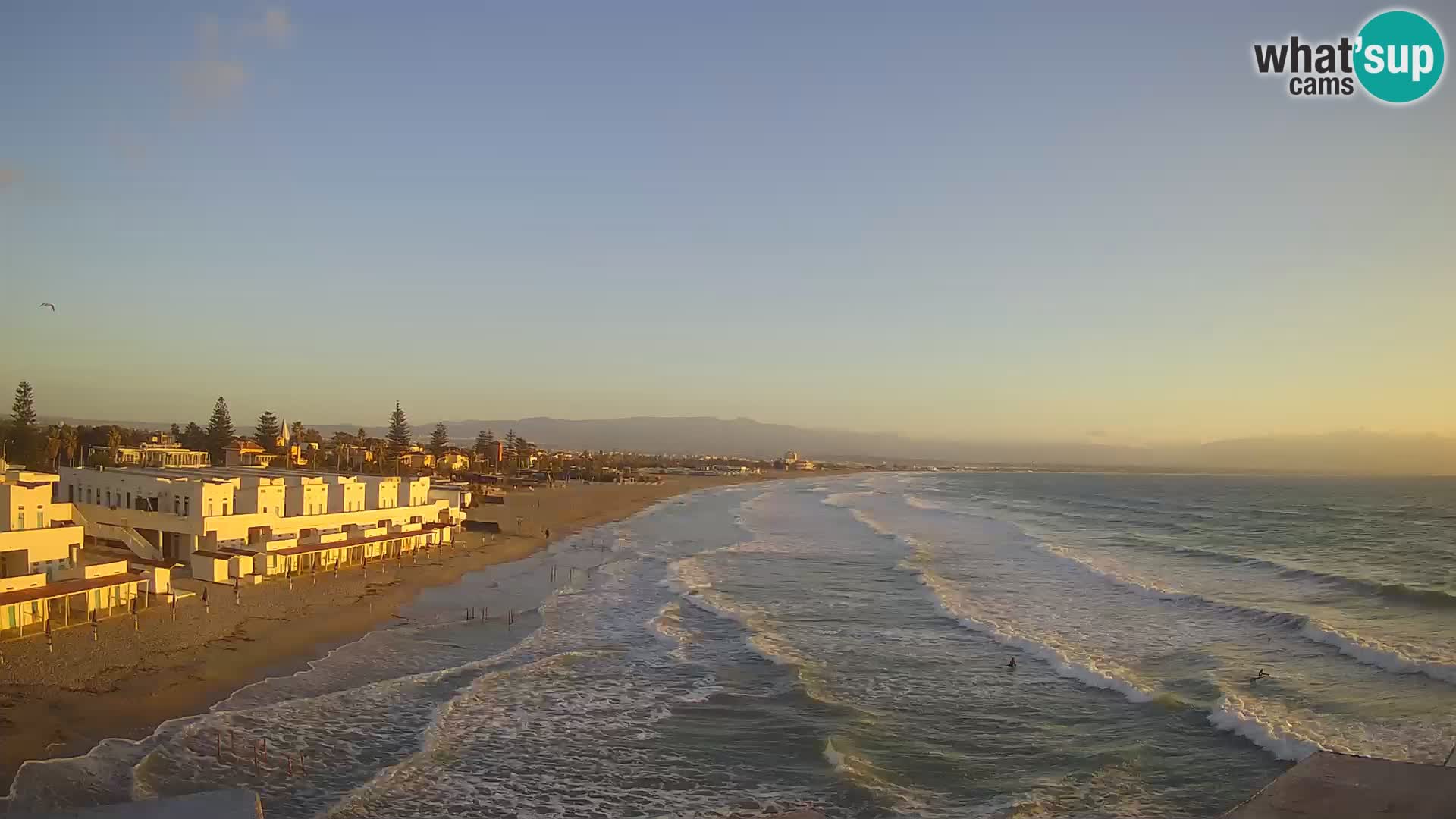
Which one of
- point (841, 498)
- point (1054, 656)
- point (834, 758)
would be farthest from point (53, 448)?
point (841, 498)

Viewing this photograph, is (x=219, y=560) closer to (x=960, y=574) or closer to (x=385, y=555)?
(x=385, y=555)

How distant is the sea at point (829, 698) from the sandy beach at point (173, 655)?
0.82 metres

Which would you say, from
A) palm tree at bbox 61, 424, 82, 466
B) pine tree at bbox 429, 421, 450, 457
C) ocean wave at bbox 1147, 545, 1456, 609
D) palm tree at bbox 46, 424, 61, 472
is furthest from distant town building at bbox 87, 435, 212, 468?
ocean wave at bbox 1147, 545, 1456, 609

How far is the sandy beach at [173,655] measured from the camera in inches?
632

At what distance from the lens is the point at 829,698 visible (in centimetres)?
1989

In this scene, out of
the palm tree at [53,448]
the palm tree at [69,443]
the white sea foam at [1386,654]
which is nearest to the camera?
the white sea foam at [1386,654]

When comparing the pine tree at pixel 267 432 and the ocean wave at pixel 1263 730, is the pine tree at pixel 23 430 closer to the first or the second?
the pine tree at pixel 267 432

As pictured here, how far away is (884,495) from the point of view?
4434 inches

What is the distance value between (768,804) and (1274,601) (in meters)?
26.1

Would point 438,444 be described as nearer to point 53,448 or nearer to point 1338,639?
point 53,448

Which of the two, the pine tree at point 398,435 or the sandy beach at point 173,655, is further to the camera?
the pine tree at point 398,435

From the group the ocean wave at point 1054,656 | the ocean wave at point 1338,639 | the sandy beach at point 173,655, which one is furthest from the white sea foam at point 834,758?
the ocean wave at point 1338,639

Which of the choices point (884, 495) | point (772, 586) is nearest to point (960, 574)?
point (772, 586)

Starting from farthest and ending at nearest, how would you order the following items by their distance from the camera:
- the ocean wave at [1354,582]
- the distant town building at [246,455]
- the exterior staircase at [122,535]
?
the distant town building at [246,455] < the ocean wave at [1354,582] < the exterior staircase at [122,535]
